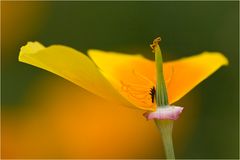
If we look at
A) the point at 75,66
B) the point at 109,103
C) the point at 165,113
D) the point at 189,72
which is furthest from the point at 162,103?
the point at 109,103

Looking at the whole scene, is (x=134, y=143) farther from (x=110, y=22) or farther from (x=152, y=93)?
(x=152, y=93)

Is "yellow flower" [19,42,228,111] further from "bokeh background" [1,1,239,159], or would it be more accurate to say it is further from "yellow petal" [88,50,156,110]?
"bokeh background" [1,1,239,159]

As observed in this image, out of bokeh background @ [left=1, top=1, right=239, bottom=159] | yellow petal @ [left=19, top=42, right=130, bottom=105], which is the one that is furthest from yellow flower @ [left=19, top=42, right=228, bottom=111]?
bokeh background @ [left=1, top=1, right=239, bottom=159]

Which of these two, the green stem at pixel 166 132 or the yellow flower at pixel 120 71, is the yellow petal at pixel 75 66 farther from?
the green stem at pixel 166 132

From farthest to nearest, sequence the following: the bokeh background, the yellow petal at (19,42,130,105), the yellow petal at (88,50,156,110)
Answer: the bokeh background, the yellow petal at (88,50,156,110), the yellow petal at (19,42,130,105)

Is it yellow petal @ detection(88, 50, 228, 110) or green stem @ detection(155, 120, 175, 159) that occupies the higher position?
yellow petal @ detection(88, 50, 228, 110)

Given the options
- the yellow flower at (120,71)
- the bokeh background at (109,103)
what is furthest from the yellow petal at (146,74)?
the bokeh background at (109,103)

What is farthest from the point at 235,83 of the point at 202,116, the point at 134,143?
the point at 134,143
